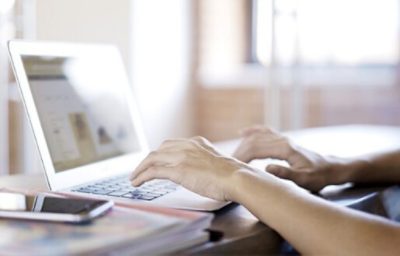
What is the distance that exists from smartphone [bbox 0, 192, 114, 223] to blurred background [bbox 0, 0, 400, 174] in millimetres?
1771

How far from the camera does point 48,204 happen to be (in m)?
0.69

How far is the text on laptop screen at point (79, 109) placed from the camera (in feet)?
3.17

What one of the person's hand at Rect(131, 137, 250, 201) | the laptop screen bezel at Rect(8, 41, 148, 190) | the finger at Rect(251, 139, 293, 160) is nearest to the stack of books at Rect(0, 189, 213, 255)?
the person's hand at Rect(131, 137, 250, 201)

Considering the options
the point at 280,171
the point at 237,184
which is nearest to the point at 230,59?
the point at 280,171

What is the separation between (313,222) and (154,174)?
217mm

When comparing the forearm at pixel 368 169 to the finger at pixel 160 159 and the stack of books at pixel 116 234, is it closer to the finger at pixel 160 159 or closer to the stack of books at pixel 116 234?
the finger at pixel 160 159

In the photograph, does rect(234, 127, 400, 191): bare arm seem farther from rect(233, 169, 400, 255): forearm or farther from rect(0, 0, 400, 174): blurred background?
rect(0, 0, 400, 174): blurred background

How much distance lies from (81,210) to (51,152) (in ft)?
1.03

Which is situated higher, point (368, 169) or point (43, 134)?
point (43, 134)

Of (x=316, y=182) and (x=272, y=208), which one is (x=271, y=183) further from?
(x=316, y=182)

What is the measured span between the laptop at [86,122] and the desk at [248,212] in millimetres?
47

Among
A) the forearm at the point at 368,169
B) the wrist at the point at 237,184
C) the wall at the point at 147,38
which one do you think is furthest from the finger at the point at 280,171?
the wall at the point at 147,38

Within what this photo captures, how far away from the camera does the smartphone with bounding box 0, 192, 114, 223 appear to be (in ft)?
2.06

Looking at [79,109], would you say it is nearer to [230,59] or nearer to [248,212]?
[248,212]
